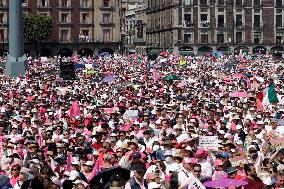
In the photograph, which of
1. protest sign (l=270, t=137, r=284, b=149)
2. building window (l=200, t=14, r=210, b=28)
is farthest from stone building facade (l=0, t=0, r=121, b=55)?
protest sign (l=270, t=137, r=284, b=149)

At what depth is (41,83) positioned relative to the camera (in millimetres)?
49844

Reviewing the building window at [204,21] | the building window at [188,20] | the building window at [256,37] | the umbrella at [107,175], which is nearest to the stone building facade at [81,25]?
the building window at [188,20]

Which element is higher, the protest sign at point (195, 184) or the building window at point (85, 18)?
the building window at point (85, 18)

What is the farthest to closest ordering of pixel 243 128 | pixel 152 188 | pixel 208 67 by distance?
pixel 208 67
pixel 243 128
pixel 152 188

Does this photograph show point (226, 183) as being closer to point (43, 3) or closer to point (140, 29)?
point (43, 3)

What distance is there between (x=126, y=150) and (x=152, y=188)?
3.58m

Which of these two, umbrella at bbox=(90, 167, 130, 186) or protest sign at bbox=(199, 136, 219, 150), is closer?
umbrella at bbox=(90, 167, 130, 186)

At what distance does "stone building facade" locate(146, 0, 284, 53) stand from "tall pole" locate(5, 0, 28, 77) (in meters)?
59.2

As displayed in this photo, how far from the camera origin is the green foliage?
382ft

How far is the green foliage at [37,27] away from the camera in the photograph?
117 m

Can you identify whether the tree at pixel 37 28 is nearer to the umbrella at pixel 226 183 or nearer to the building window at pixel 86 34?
the building window at pixel 86 34

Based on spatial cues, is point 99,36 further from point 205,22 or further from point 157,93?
point 157,93

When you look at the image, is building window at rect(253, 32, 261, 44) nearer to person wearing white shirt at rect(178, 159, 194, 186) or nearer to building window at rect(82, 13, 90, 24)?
building window at rect(82, 13, 90, 24)

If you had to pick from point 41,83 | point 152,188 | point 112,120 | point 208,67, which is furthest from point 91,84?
point 152,188
